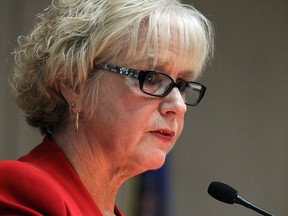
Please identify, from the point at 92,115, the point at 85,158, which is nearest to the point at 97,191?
the point at 85,158

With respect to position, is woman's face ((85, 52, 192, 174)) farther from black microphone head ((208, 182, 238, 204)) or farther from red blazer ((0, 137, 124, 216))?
black microphone head ((208, 182, 238, 204))

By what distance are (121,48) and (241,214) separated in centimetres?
275

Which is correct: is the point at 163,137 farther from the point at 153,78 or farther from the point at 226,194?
the point at 226,194

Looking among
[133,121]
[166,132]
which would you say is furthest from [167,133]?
[133,121]

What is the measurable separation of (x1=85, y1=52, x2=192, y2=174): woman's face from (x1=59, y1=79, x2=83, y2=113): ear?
0.19ft

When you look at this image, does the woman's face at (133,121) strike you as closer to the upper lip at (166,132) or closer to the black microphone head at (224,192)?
the upper lip at (166,132)

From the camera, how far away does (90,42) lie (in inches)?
70.2

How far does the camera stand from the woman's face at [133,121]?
1769 millimetres

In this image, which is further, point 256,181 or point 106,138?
point 256,181

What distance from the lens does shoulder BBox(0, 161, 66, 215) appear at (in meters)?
1.49

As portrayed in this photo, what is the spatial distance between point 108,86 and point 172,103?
19 cm

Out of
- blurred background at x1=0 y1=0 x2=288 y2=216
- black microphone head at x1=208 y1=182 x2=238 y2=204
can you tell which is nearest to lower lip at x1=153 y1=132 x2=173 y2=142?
black microphone head at x1=208 y1=182 x2=238 y2=204

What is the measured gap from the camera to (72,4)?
1.87 meters

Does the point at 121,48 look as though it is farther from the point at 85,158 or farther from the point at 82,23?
the point at 85,158
